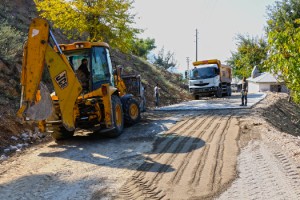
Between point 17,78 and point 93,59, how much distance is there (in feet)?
19.1

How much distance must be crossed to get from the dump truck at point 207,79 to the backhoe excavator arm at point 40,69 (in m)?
19.1

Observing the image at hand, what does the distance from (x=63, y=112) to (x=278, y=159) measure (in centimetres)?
529

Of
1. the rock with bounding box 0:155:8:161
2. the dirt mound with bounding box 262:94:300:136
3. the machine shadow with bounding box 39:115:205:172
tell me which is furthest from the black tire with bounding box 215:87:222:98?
the rock with bounding box 0:155:8:161

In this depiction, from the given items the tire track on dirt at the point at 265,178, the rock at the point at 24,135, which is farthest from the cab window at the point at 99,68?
the tire track on dirt at the point at 265,178

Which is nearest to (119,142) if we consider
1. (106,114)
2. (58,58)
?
(106,114)

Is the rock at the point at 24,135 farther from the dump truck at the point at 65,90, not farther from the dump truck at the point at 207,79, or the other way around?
the dump truck at the point at 207,79

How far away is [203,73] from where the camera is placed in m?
27.9

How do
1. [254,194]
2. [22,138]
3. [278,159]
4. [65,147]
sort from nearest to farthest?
[254,194], [278,159], [65,147], [22,138]

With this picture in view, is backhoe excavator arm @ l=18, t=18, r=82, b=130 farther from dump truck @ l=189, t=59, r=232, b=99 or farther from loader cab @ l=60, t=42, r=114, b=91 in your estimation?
dump truck @ l=189, t=59, r=232, b=99

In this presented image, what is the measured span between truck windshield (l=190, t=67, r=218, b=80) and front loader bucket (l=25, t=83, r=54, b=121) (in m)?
19.7

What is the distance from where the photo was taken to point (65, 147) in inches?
399

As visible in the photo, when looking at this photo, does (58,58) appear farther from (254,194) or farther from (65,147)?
(254,194)

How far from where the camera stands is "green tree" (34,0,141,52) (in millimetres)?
20000

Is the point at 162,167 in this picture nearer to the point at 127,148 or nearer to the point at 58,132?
the point at 127,148
